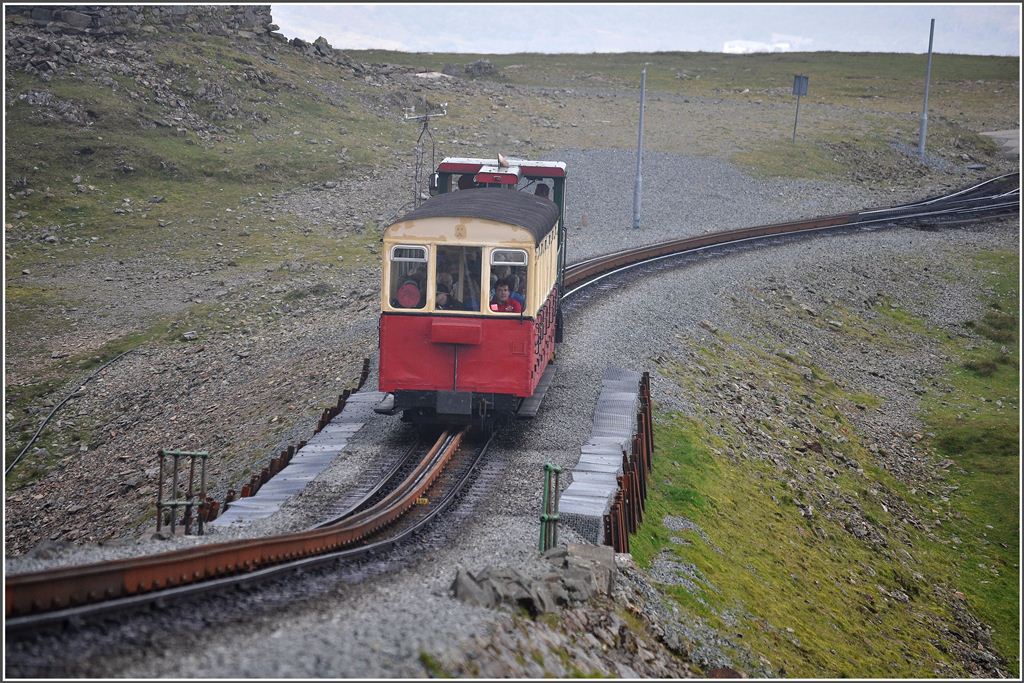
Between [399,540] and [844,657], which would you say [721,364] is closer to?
[844,657]

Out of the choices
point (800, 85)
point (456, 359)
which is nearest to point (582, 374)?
point (456, 359)

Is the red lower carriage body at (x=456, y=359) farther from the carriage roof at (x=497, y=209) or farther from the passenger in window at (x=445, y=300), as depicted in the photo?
the carriage roof at (x=497, y=209)

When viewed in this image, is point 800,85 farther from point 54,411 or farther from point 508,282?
point 508,282

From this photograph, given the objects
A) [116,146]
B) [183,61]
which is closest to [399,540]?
[116,146]

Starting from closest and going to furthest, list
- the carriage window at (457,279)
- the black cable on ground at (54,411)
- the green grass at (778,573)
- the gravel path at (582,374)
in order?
the gravel path at (582,374) < the green grass at (778,573) < the carriage window at (457,279) < the black cable on ground at (54,411)

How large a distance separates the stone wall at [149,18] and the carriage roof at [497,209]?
36596 mm

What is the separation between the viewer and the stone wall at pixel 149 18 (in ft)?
166

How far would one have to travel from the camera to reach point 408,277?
17312mm

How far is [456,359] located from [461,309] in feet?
2.56

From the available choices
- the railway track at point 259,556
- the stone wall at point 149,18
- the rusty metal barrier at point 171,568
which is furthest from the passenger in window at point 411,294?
the stone wall at point 149,18

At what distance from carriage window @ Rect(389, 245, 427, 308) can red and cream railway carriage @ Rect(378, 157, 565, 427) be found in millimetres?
15

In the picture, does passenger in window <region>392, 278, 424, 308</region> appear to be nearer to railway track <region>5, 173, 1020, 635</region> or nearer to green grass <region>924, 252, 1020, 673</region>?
railway track <region>5, 173, 1020, 635</region>

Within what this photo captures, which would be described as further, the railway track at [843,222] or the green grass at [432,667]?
the railway track at [843,222]

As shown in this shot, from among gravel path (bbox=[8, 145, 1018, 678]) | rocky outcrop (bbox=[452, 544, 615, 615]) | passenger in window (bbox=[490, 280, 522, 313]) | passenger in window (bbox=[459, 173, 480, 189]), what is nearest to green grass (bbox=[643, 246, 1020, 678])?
gravel path (bbox=[8, 145, 1018, 678])
